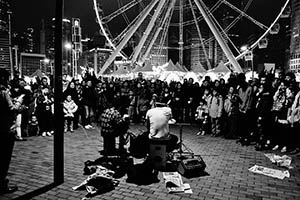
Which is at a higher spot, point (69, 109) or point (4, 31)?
point (4, 31)

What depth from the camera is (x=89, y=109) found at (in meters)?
11.9

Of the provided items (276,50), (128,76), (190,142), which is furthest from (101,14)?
(276,50)

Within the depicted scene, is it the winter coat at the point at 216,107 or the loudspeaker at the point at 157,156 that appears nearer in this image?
the loudspeaker at the point at 157,156

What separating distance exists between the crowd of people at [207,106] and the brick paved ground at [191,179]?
0.89 meters

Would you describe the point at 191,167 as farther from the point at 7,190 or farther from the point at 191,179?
the point at 7,190

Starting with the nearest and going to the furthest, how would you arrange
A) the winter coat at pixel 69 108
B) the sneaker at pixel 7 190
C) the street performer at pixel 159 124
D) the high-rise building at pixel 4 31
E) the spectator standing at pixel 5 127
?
the spectator standing at pixel 5 127
the sneaker at pixel 7 190
the street performer at pixel 159 124
the winter coat at pixel 69 108
the high-rise building at pixel 4 31

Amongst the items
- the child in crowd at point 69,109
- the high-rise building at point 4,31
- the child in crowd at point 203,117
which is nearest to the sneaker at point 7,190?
the child in crowd at point 69,109

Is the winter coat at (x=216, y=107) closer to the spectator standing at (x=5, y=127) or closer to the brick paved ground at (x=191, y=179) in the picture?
the brick paved ground at (x=191, y=179)

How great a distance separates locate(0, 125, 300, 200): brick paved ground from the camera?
5.21 metres

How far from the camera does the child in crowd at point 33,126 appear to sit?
10.2m

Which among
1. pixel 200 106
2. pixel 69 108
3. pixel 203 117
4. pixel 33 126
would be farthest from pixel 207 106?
pixel 33 126

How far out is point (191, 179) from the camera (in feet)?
19.8

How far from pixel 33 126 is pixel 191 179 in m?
6.63

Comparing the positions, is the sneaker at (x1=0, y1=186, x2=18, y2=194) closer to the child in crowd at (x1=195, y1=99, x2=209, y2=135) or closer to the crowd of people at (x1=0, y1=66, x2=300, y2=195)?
the crowd of people at (x1=0, y1=66, x2=300, y2=195)
